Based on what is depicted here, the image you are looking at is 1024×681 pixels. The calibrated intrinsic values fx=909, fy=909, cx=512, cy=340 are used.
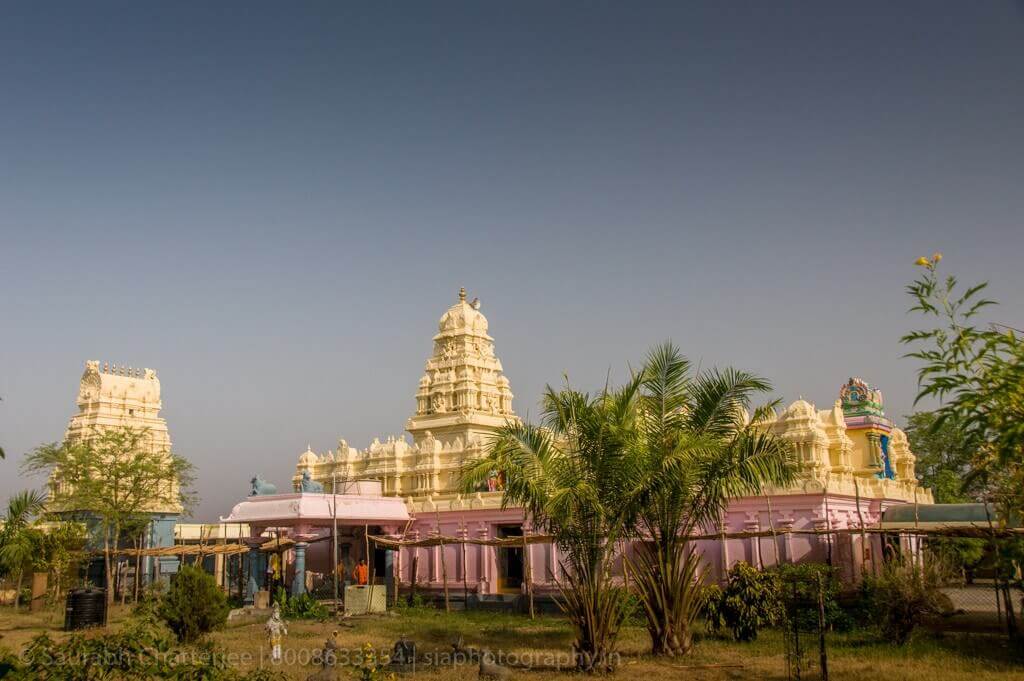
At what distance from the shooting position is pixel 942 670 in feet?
47.9

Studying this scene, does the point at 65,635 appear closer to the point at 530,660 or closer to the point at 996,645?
the point at 530,660

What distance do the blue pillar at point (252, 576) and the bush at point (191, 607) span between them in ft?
32.9

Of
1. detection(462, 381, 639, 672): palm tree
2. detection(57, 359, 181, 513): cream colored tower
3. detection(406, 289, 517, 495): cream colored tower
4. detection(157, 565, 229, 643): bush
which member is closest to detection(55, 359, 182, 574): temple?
detection(57, 359, 181, 513): cream colored tower

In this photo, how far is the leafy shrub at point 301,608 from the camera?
1036 inches

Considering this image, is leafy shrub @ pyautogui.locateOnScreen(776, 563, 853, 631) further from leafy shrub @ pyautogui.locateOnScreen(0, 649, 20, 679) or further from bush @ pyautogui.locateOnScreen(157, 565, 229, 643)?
leafy shrub @ pyautogui.locateOnScreen(0, 649, 20, 679)

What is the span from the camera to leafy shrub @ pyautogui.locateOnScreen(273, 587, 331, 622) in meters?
26.3

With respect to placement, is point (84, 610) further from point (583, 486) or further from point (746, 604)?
point (746, 604)

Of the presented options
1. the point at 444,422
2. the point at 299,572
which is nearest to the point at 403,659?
the point at 299,572

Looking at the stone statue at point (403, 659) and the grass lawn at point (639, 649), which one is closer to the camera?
the grass lawn at point (639, 649)

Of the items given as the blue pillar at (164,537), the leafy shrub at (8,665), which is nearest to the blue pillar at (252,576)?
the blue pillar at (164,537)

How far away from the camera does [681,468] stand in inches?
639

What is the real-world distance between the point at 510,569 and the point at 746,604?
15.0 meters

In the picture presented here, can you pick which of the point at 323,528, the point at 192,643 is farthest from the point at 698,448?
the point at 323,528

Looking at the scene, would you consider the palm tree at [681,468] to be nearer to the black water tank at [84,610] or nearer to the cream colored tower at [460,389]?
the black water tank at [84,610]
